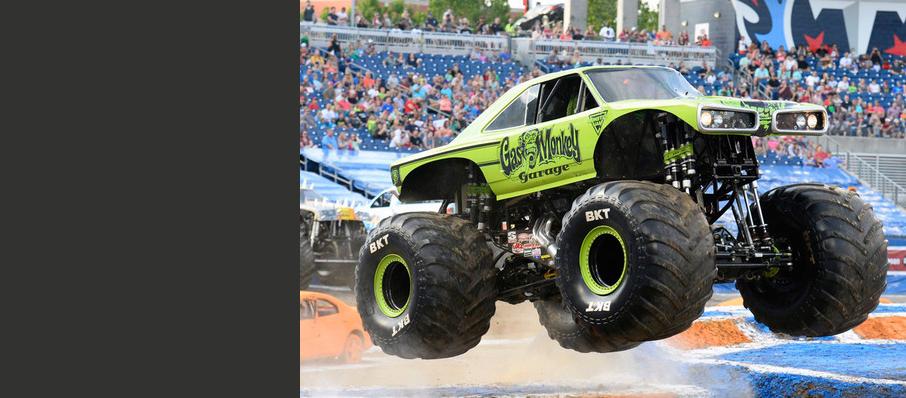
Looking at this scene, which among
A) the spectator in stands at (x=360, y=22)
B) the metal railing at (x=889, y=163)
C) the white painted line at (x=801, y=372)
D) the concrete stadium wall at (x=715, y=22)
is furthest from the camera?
the concrete stadium wall at (x=715, y=22)

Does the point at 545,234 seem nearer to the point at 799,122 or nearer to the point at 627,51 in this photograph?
the point at 799,122

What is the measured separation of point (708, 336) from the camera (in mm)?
15383

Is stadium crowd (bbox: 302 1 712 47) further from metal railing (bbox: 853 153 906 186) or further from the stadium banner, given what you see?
the stadium banner

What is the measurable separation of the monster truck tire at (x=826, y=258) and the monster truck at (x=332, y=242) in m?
9.54

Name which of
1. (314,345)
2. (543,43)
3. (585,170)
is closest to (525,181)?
(585,170)

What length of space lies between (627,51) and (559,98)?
19.7m

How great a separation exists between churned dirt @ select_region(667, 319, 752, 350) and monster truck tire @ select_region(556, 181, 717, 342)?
6.46 meters

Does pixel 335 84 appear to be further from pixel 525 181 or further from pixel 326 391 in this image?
pixel 525 181

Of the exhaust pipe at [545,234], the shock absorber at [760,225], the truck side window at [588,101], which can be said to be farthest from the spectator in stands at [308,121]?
the shock absorber at [760,225]

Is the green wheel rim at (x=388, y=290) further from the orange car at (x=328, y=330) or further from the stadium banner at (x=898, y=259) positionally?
the stadium banner at (x=898, y=259)

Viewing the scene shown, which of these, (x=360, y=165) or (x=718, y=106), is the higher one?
(x=718, y=106)

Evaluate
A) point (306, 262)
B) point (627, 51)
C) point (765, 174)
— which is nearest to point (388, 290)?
point (306, 262)

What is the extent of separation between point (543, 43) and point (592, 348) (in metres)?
18.8

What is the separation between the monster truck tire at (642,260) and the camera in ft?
27.6
